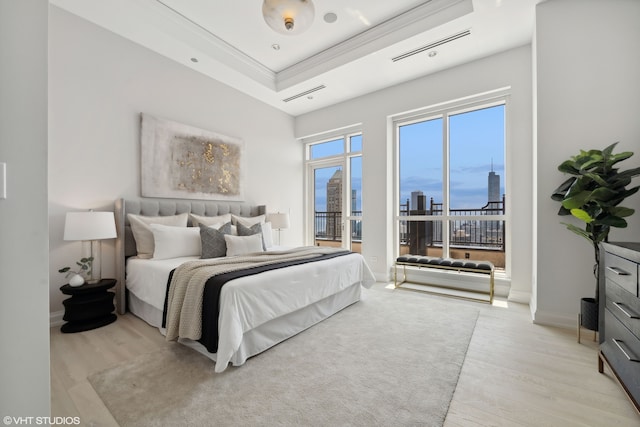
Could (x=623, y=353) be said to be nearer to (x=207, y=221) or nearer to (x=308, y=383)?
(x=308, y=383)

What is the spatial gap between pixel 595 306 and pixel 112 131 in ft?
16.7

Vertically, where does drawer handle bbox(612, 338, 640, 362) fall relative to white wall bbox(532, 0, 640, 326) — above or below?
below

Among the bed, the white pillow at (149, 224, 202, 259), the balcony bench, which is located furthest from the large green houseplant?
the white pillow at (149, 224, 202, 259)

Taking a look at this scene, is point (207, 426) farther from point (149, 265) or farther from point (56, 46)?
point (56, 46)

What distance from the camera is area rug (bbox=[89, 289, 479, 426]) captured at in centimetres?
147

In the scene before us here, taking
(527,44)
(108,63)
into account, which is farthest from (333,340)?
(527,44)

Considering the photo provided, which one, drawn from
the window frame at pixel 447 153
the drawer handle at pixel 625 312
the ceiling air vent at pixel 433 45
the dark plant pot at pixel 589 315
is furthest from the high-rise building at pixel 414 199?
the drawer handle at pixel 625 312

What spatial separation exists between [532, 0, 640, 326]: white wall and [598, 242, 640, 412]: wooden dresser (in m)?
0.88

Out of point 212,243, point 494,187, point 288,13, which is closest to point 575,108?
point 494,187

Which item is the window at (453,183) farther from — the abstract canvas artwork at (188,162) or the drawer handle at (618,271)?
the abstract canvas artwork at (188,162)

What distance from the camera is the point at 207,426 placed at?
1401mm

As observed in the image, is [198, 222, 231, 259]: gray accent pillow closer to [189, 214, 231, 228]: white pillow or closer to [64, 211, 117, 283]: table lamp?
[189, 214, 231, 228]: white pillow

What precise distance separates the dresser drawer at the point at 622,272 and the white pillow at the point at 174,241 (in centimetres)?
358

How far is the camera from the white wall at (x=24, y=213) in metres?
0.85
